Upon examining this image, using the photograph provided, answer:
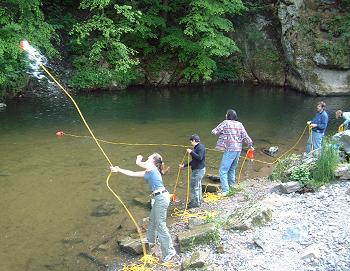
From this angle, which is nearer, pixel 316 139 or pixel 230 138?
pixel 230 138

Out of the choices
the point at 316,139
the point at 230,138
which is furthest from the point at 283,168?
the point at 230,138

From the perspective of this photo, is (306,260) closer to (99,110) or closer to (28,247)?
(28,247)

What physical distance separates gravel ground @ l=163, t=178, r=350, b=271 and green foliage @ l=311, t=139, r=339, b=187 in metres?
0.23

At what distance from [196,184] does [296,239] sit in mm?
3296

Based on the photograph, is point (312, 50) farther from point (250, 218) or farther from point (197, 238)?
point (197, 238)

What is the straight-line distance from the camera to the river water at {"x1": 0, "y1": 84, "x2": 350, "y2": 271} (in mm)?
8875

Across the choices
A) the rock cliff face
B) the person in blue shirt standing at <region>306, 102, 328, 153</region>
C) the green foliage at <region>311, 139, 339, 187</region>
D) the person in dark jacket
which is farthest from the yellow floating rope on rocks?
the rock cliff face

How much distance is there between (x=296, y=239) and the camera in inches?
277

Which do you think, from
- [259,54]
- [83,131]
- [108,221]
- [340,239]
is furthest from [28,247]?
[259,54]

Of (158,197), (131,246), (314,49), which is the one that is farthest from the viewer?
(314,49)

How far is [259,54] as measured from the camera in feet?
91.1

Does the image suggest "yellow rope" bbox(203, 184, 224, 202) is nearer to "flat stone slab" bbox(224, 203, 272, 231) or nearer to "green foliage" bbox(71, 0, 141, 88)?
"flat stone slab" bbox(224, 203, 272, 231)

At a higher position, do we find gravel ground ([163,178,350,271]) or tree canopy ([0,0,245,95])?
tree canopy ([0,0,245,95])

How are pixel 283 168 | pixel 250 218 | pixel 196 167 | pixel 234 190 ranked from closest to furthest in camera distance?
pixel 250 218 → pixel 196 167 → pixel 234 190 → pixel 283 168
